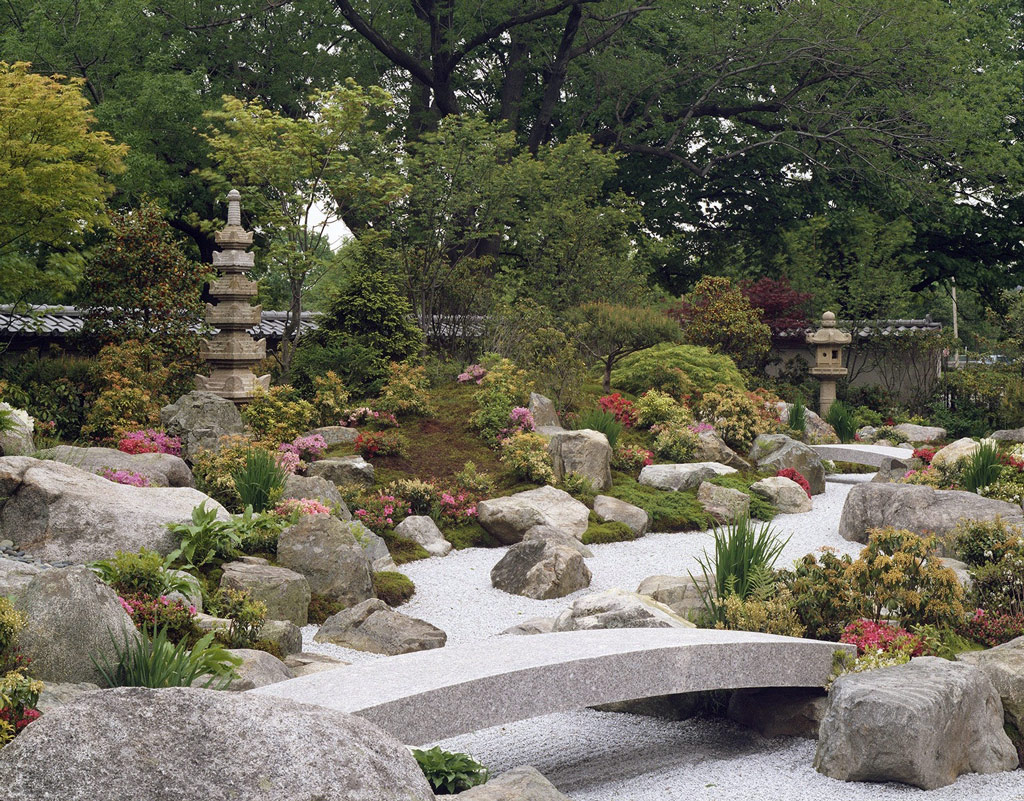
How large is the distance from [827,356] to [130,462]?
48.8 ft

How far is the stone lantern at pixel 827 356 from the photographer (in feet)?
68.0

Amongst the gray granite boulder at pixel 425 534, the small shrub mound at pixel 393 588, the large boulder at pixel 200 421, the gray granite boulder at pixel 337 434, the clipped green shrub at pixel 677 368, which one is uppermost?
the clipped green shrub at pixel 677 368

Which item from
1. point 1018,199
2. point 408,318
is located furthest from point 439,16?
point 1018,199

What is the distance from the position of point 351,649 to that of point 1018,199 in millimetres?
22976

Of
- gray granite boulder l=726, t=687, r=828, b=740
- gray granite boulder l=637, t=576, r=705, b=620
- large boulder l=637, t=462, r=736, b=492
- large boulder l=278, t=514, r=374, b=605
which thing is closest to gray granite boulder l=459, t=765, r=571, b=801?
gray granite boulder l=726, t=687, r=828, b=740

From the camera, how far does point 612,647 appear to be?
5.83 metres

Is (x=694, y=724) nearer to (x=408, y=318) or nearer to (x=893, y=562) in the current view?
(x=893, y=562)

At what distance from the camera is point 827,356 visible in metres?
21.0

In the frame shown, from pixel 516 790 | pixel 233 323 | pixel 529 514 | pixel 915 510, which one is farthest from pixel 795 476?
pixel 516 790

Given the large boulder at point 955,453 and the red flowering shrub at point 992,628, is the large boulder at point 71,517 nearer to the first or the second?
the red flowering shrub at point 992,628

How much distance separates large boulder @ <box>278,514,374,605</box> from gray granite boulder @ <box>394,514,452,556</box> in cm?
202

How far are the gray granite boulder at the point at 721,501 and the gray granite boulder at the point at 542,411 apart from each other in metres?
2.45

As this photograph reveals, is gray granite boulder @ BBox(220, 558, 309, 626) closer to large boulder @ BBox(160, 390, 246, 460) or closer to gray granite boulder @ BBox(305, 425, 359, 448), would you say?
large boulder @ BBox(160, 390, 246, 460)

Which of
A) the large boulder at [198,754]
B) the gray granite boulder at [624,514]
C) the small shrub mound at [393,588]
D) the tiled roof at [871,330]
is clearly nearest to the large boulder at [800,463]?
the gray granite boulder at [624,514]
